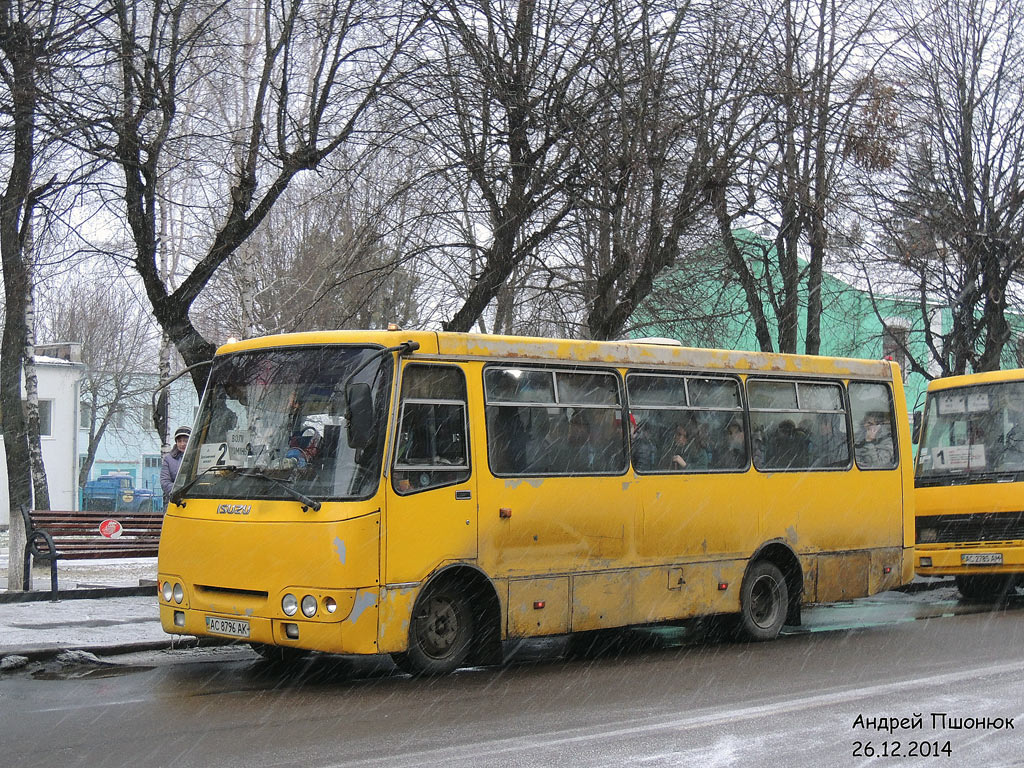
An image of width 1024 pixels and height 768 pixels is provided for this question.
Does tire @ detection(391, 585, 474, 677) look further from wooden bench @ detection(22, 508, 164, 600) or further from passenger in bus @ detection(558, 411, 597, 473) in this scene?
wooden bench @ detection(22, 508, 164, 600)

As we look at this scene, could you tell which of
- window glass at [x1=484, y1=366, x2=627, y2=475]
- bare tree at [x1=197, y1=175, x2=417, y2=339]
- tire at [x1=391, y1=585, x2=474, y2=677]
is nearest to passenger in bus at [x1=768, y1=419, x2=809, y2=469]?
window glass at [x1=484, y1=366, x2=627, y2=475]

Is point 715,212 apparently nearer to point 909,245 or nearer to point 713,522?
Result: point 713,522

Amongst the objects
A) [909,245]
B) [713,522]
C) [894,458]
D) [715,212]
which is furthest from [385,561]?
[909,245]

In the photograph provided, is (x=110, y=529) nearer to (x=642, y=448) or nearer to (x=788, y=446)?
(x=642, y=448)

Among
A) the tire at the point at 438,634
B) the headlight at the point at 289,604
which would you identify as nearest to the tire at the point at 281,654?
the tire at the point at 438,634

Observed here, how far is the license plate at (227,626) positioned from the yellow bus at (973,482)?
9.81 metres

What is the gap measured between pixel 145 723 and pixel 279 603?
1.56m

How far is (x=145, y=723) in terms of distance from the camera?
7867 mm

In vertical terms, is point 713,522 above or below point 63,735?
above

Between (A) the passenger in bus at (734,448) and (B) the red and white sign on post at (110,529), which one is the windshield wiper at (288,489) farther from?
(B) the red and white sign on post at (110,529)

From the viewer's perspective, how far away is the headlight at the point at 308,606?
29.8 feet

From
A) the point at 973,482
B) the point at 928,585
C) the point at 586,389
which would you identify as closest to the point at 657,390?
the point at 586,389

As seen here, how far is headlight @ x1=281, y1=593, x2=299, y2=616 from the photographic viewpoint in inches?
362

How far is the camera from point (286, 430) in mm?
9625
